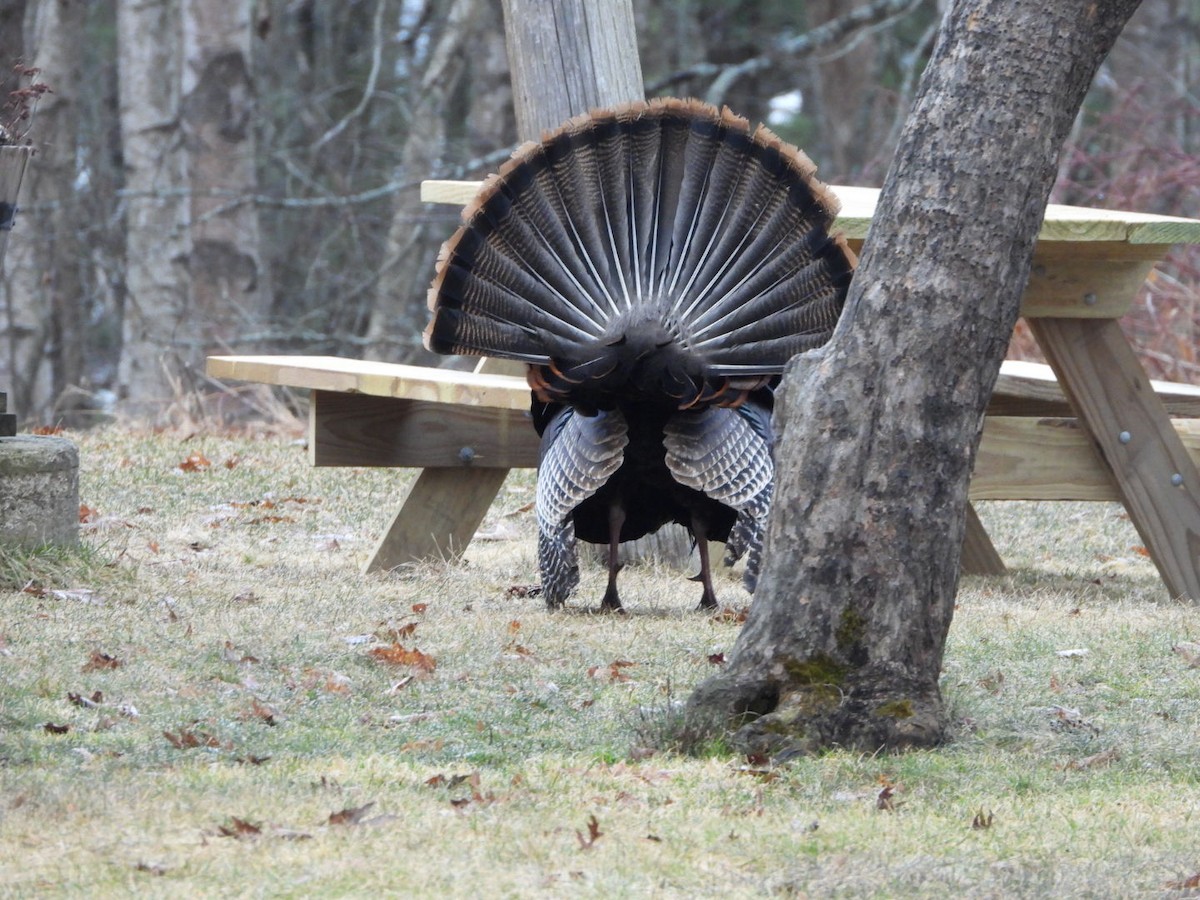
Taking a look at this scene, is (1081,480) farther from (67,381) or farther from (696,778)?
(67,381)

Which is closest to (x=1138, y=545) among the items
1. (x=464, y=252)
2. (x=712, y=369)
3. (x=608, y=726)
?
(x=712, y=369)

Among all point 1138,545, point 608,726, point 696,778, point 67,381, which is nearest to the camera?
point 696,778

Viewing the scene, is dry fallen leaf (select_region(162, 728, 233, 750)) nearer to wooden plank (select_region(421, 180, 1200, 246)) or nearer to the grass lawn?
the grass lawn

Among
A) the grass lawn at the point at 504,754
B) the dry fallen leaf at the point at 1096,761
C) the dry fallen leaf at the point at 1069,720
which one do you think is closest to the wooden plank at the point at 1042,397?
the grass lawn at the point at 504,754

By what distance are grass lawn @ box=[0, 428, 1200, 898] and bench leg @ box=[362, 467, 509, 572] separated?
0.92 ft

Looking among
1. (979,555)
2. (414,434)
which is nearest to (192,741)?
(414,434)

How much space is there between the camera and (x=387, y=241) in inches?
797

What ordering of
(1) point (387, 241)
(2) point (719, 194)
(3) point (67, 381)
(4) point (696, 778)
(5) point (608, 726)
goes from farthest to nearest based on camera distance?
(1) point (387, 241) < (3) point (67, 381) < (2) point (719, 194) < (5) point (608, 726) < (4) point (696, 778)

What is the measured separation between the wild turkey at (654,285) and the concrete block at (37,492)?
136 centimetres

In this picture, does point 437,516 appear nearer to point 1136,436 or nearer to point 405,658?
point 405,658

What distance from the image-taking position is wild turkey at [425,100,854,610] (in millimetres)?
5617

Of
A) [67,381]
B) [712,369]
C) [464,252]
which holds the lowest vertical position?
[67,381]

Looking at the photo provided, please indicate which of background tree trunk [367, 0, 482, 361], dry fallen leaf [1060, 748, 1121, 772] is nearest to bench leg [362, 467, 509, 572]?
dry fallen leaf [1060, 748, 1121, 772]

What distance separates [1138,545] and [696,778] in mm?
5225
